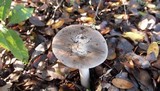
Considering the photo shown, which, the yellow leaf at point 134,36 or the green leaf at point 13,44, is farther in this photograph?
the yellow leaf at point 134,36

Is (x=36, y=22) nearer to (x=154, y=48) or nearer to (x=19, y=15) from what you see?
(x=19, y=15)

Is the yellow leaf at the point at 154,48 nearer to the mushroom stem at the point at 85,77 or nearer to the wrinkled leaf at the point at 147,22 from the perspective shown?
the wrinkled leaf at the point at 147,22

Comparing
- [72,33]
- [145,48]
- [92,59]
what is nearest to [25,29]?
[72,33]

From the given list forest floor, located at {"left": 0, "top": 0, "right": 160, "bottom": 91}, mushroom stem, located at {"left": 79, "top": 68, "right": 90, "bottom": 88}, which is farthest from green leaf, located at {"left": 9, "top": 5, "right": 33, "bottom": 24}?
mushroom stem, located at {"left": 79, "top": 68, "right": 90, "bottom": 88}

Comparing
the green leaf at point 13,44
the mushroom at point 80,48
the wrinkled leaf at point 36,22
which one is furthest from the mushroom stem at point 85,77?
the wrinkled leaf at point 36,22

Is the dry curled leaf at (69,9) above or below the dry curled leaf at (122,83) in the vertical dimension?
above

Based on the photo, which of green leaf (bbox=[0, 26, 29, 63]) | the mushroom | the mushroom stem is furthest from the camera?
the mushroom stem

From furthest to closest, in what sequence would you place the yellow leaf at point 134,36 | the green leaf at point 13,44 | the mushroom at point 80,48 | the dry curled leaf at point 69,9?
the dry curled leaf at point 69,9
the yellow leaf at point 134,36
the mushroom at point 80,48
the green leaf at point 13,44

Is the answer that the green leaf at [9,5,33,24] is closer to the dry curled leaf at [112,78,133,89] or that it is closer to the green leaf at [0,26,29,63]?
the green leaf at [0,26,29,63]

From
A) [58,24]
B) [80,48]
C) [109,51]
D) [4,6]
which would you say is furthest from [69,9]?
[4,6]
